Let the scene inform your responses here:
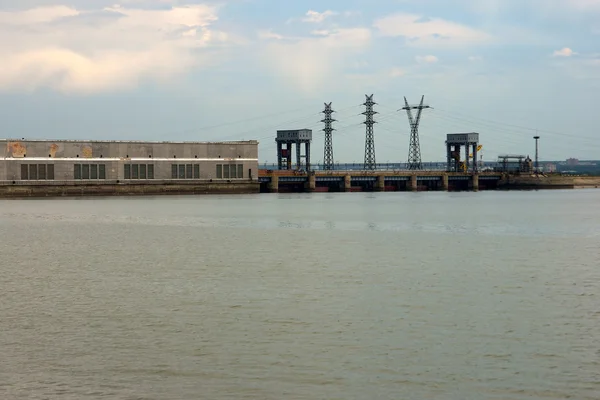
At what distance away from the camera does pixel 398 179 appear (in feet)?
557

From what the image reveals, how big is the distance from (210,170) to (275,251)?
92846mm

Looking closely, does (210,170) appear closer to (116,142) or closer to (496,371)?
(116,142)

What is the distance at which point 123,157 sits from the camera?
127 m

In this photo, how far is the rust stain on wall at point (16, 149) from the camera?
119 meters

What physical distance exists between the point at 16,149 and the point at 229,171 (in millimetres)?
34300

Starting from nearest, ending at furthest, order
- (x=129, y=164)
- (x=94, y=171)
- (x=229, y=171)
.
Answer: (x=94, y=171) → (x=129, y=164) → (x=229, y=171)

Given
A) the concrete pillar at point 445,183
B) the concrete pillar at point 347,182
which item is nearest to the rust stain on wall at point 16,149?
the concrete pillar at point 347,182

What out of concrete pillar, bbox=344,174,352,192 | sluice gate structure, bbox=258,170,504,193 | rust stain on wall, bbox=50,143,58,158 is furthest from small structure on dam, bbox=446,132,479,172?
rust stain on wall, bbox=50,143,58,158

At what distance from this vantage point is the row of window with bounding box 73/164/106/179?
12375cm

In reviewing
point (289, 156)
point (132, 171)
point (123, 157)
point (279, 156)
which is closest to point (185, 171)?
point (132, 171)

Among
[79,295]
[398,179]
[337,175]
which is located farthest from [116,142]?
[79,295]

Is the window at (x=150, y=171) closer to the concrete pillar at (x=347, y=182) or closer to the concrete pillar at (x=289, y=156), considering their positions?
the concrete pillar at (x=347, y=182)

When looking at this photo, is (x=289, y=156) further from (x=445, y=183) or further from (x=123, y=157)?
(x=123, y=157)

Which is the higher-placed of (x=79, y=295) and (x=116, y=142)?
(x=116, y=142)
